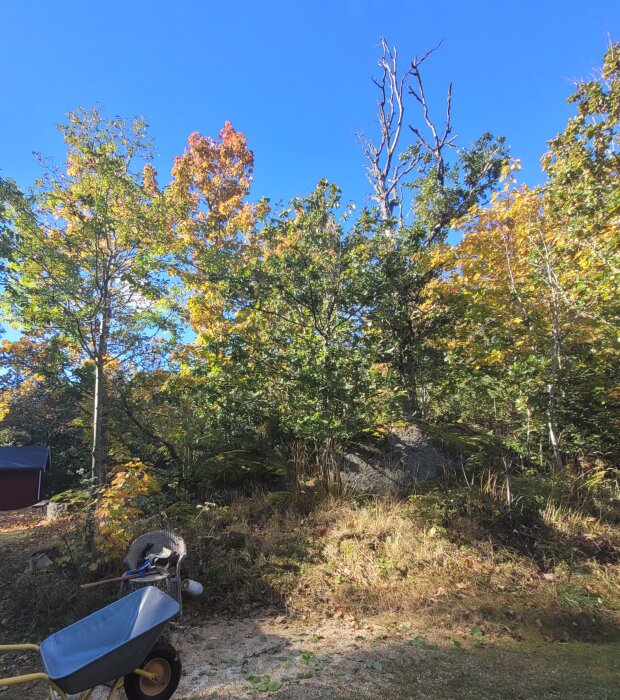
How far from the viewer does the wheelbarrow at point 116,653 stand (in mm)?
2078

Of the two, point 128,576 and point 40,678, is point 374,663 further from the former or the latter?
point 40,678

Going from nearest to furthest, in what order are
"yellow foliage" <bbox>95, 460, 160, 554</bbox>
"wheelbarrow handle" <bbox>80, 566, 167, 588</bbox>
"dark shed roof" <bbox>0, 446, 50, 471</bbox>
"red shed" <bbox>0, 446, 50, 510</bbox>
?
"wheelbarrow handle" <bbox>80, 566, 167, 588</bbox> < "yellow foliage" <bbox>95, 460, 160, 554</bbox> < "dark shed roof" <bbox>0, 446, 50, 471</bbox> < "red shed" <bbox>0, 446, 50, 510</bbox>

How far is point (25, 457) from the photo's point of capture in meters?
14.1

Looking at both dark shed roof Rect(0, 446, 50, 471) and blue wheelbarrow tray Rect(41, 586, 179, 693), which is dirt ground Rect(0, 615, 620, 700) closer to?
blue wheelbarrow tray Rect(41, 586, 179, 693)

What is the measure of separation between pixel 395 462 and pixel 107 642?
16.6 feet

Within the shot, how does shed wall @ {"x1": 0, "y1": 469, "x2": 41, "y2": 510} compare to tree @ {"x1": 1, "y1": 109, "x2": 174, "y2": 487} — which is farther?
shed wall @ {"x1": 0, "y1": 469, "x2": 41, "y2": 510}

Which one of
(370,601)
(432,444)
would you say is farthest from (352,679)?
(432,444)

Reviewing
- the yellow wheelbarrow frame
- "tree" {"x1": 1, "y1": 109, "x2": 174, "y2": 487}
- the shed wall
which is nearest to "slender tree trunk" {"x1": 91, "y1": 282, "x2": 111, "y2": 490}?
"tree" {"x1": 1, "y1": 109, "x2": 174, "y2": 487}

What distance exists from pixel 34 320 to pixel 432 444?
623cm

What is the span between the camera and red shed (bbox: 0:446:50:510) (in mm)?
13930

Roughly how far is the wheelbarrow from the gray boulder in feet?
13.4

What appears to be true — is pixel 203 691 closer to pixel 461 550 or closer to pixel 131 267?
pixel 461 550

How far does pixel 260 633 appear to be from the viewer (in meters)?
4.08

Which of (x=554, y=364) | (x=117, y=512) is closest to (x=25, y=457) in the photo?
(x=117, y=512)
